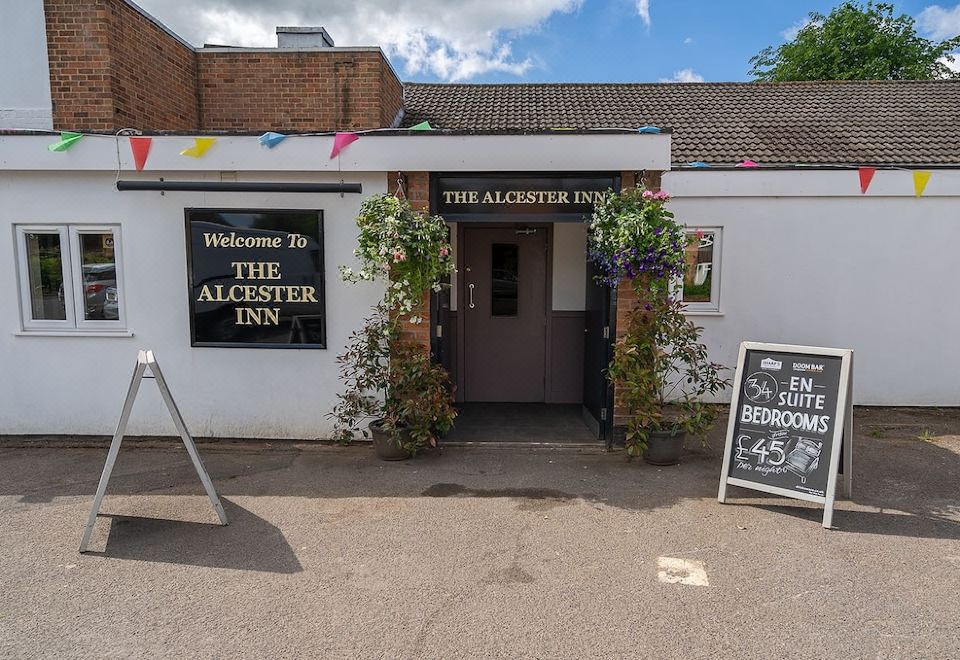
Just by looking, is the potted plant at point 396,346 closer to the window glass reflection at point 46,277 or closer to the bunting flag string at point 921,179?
the window glass reflection at point 46,277

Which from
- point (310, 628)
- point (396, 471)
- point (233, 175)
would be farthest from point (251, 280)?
point (310, 628)

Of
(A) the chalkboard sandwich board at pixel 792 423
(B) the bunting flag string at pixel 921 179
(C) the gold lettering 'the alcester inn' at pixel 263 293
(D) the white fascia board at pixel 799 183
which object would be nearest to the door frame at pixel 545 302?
(D) the white fascia board at pixel 799 183

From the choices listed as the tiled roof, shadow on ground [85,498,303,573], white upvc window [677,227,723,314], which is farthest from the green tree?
shadow on ground [85,498,303,573]

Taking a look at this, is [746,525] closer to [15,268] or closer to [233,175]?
[233,175]

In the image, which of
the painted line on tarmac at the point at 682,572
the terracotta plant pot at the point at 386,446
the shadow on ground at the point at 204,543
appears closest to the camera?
the painted line on tarmac at the point at 682,572

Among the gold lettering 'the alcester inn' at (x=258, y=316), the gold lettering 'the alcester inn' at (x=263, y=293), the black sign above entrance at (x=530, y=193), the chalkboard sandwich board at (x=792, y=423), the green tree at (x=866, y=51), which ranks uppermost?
the green tree at (x=866, y=51)

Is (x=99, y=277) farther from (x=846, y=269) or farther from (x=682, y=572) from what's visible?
(x=846, y=269)

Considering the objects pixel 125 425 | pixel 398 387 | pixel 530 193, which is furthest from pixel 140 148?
pixel 530 193

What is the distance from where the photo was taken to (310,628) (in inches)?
124

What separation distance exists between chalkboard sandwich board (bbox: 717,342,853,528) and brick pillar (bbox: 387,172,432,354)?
9.06 ft

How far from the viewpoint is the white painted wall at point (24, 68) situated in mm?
7527

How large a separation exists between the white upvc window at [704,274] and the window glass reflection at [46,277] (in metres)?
7.14

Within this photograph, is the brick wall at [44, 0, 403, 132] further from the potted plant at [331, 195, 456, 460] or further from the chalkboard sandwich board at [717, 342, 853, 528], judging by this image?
the chalkboard sandwich board at [717, 342, 853, 528]

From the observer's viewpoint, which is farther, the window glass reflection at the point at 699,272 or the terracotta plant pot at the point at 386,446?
the window glass reflection at the point at 699,272
